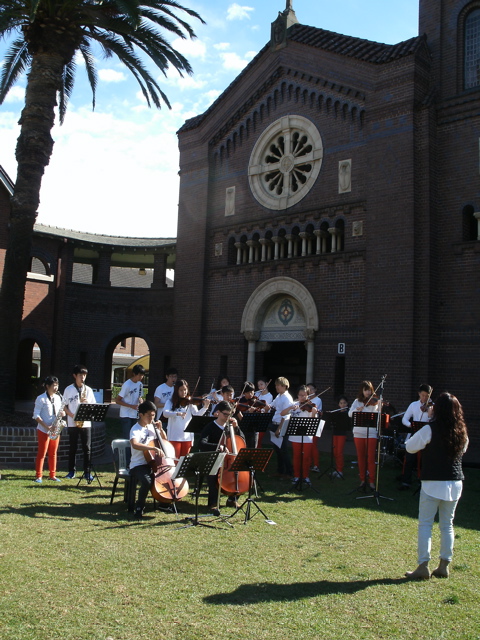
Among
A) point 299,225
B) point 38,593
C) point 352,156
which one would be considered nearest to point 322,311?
point 299,225

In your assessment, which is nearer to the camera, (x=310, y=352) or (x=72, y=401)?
(x=72, y=401)

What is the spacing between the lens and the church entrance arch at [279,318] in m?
19.9

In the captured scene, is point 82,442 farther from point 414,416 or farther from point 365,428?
point 414,416

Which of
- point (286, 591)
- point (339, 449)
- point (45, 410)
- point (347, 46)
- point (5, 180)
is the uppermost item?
point (347, 46)

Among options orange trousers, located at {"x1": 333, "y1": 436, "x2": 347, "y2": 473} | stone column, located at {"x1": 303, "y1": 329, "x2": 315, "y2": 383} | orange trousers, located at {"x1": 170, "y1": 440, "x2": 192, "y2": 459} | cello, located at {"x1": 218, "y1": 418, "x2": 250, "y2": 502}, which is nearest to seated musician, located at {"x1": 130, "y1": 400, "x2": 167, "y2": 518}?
cello, located at {"x1": 218, "y1": 418, "x2": 250, "y2": 502}

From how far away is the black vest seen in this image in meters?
6.50

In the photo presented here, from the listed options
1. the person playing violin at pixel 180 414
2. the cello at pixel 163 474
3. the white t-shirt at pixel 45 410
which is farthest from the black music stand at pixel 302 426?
the white t-shirt at pixel 45 410

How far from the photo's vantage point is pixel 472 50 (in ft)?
59.9

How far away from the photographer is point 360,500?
1064cm

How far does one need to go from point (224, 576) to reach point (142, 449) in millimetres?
2915

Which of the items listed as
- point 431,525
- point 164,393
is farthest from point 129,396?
point 431,525

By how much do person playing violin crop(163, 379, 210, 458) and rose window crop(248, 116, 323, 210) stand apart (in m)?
11.7

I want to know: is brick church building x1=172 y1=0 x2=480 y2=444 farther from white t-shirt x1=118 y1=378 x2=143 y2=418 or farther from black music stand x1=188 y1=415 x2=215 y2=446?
black music stand x1=188 y1=415 x2=215 y2=446

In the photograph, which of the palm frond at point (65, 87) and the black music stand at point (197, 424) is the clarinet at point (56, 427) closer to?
the black music stand at point (197, 424)
